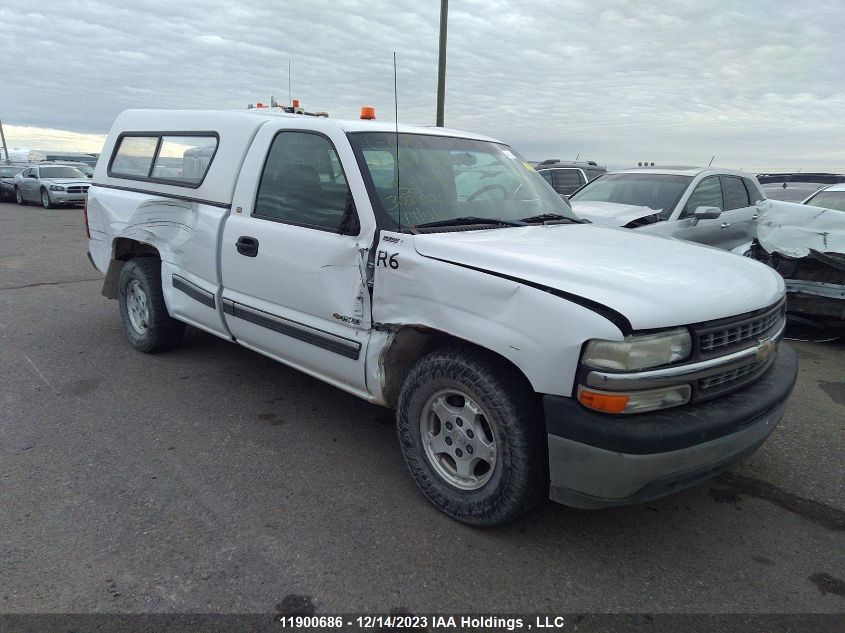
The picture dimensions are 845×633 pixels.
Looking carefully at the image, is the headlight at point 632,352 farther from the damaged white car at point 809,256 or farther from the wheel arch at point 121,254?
the damaged white car at point 809,256

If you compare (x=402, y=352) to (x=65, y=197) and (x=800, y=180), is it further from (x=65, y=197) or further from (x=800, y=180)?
(x=65, y=197)

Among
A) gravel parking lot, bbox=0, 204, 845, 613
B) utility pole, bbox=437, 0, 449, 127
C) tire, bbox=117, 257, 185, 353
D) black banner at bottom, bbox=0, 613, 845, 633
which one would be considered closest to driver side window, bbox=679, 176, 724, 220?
gravel parking lot, bbox=0, 204, 845, 613

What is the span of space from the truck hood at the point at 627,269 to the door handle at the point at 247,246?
4.10ft

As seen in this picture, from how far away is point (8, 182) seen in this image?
21.5 metres

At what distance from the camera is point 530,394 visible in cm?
254

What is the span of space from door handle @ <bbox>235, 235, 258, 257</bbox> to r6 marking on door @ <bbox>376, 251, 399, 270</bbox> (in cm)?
103

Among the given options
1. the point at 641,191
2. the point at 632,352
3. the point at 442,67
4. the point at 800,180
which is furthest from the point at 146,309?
the point at 800,180

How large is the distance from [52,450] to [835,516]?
4.18 metres

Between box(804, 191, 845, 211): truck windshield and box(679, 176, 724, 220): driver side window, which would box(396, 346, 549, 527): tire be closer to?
box(679, 176, 724, 220): driver side window

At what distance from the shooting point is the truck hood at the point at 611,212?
6.23 meters

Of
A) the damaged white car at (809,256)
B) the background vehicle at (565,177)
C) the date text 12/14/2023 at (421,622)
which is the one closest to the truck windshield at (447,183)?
the date text 12/14/2023 at (421,622)

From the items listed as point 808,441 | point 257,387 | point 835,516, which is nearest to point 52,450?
point 257,387

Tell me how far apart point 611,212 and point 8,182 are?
75.2 feet

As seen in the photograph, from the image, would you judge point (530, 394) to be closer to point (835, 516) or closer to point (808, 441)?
point (835, 516)
